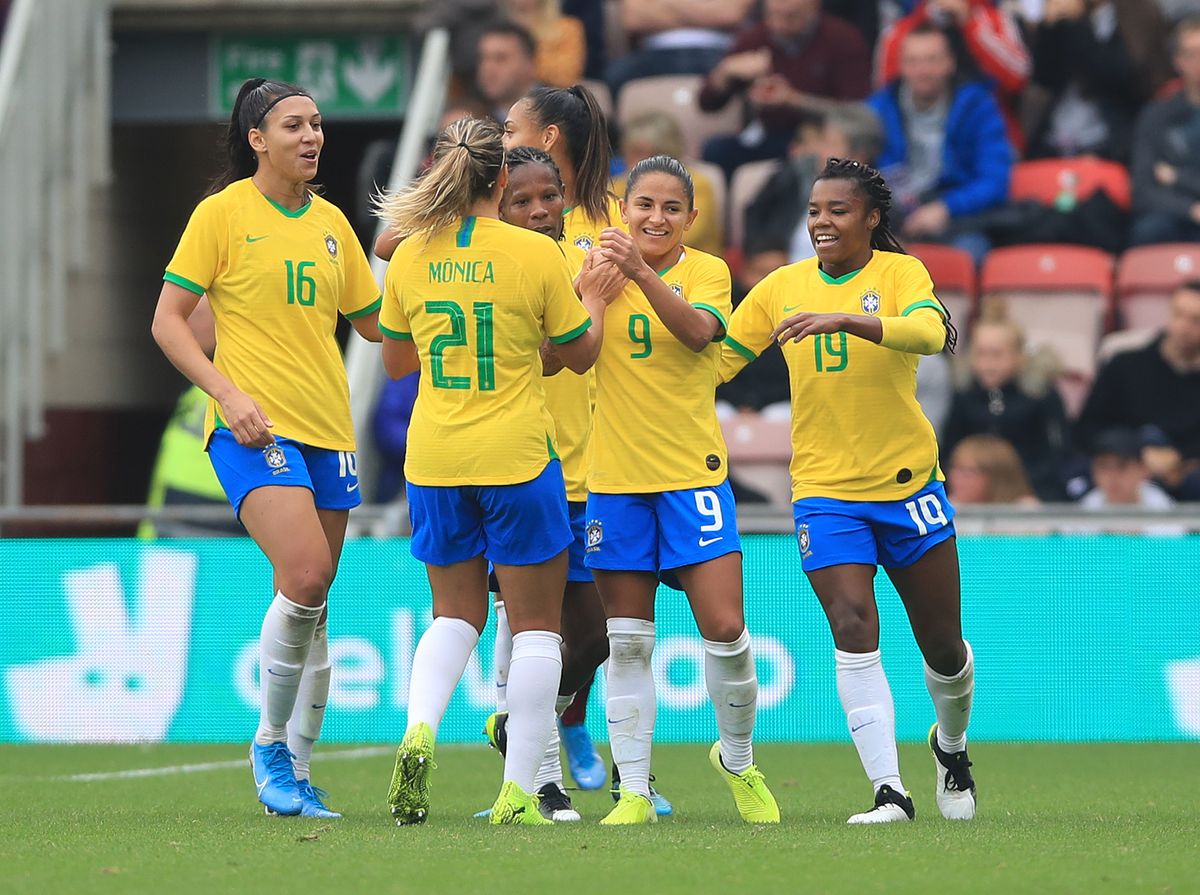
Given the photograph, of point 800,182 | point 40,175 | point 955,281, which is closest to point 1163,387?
point 955,281

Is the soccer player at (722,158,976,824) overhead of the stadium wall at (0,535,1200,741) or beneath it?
overhead

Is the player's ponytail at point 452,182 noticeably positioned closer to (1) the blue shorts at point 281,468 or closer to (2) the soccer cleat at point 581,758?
(1) the blue shorts at point 281,468

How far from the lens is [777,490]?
12.1 m

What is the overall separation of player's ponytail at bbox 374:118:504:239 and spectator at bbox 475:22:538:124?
24.6 feet

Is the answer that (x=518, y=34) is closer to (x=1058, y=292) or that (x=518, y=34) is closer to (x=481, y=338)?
(x=1058, y=292)

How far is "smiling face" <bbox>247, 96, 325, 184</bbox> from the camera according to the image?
6.66 meters

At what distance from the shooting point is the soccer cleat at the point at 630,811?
6359 mm

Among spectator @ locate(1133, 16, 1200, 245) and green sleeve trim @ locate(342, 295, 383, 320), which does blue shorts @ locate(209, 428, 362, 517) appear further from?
spectator @ locate(1133, 16, 1200, 245)

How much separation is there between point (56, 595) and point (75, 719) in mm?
666

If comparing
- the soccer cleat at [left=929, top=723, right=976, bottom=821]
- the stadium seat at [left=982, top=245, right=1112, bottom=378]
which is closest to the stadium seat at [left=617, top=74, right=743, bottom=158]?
the stadium seat at [left=982, top=245, right=1112, bottom=378]

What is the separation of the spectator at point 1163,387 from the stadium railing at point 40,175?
7395mm

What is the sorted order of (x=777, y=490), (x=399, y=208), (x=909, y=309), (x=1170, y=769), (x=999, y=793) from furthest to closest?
(x=777, y=490) < (x=1170, y=769) < (x=999, y=793) < (x=909, y=309) < (x=399, y=208)

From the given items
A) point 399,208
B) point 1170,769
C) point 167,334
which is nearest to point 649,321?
point 399,208

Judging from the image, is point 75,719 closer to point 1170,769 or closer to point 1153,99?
point 1170,769
